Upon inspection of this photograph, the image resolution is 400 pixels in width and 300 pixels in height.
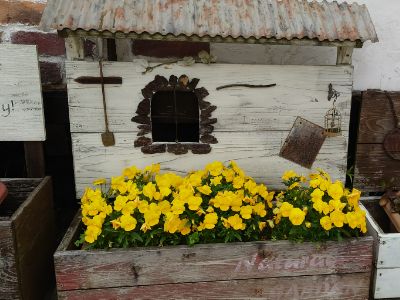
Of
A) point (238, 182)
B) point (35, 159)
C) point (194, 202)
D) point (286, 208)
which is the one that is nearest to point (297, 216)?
point (286, 208)

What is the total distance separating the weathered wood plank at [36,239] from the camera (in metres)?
1.82

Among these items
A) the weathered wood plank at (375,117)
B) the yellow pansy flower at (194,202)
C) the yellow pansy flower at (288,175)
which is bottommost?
the yellow pansy flower at (194,202)

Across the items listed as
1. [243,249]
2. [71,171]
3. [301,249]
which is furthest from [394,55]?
[71,171]

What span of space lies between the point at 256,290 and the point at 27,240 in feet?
3.41

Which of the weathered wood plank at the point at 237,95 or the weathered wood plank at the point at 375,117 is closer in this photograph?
the weathered wood plank at the point at 237,95

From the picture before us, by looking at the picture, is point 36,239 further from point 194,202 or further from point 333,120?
point 333,120

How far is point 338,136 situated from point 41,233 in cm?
156

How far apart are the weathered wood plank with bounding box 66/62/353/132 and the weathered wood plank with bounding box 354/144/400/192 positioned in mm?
336

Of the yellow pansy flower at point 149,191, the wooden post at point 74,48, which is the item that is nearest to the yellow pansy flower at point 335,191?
the yellow pansy flower at point 149,191

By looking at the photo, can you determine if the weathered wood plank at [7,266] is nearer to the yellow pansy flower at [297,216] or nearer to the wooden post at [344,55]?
the yellow pansy flower at [297,216]

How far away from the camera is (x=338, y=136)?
2158 mm

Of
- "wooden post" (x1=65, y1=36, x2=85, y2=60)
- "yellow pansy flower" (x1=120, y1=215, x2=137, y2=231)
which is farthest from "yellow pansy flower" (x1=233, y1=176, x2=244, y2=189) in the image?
"wooden post" (x1=65, y1=36, x2=85, y2=60)

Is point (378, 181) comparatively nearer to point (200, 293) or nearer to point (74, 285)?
point (200, 293)

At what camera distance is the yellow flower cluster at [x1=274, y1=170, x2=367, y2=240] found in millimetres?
1755
